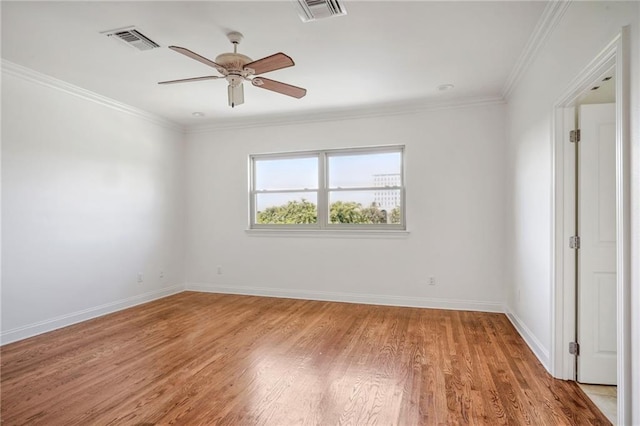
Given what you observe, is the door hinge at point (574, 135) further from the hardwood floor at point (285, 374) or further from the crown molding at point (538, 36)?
the hardwood floor at point (285, 374)

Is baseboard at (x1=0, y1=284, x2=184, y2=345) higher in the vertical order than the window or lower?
lower

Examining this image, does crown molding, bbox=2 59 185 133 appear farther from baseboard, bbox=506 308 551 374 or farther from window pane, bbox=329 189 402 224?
baseboard, bbox=506 308 551 374

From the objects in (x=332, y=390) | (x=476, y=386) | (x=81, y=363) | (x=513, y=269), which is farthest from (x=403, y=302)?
(x=81, y=363)

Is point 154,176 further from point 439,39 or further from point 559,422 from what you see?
point 559,422

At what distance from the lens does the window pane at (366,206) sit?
4.70 m

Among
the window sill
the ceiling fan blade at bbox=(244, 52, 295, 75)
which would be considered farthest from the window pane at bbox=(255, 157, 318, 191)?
the ceiling fan blade at bbox=(244, 52, 295, 75)

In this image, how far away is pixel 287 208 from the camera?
205 inches

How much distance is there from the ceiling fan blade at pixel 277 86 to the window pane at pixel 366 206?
7.03ft

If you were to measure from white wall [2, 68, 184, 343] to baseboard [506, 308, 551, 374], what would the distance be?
4.77 m

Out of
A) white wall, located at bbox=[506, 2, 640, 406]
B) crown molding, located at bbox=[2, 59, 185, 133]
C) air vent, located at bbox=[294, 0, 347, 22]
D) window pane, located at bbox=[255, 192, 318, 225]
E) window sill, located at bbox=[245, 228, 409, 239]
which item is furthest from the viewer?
window pane, located at bbox=[255, 192, 318, 225]

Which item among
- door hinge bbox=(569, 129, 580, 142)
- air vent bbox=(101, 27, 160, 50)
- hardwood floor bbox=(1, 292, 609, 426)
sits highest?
air vent bbox=(101, 27, 160, 50)

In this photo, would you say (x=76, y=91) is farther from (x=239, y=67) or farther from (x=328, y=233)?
(x=328, y=233)

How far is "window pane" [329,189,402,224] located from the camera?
4.70 meters

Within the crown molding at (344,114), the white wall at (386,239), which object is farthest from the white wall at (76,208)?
the crown molding at (344,114)
